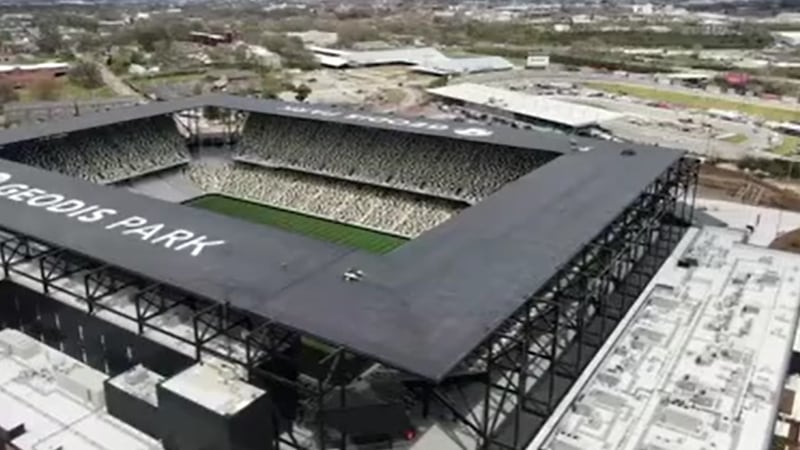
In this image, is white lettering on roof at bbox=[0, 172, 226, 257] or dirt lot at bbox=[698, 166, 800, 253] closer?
white lettering on roof at bbox=[0, 172, 226, 257]

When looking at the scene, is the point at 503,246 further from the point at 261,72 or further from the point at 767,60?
the point at 767,60

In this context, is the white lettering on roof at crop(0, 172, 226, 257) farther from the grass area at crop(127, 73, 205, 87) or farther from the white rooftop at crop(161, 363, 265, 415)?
the grass area at crop(127, 73, 205, 87)

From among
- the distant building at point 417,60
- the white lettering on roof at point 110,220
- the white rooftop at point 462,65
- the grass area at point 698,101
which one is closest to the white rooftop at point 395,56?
the distant building at point 417,60

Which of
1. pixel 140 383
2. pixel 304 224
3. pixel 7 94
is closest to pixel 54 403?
pixel 140 383

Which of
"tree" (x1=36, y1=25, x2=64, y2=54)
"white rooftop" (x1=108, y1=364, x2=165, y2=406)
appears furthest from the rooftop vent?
"tree" (x1=36, y1=25, x2=64, y2=54)

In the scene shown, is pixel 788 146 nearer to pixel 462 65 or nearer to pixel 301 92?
pixel 301 92

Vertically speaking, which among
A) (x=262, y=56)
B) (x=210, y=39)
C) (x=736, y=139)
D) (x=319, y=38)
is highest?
(x=210, y=39)
